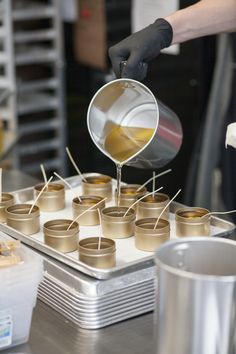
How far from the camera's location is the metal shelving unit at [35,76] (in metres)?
3.74

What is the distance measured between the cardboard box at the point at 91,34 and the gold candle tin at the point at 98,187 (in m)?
2.13

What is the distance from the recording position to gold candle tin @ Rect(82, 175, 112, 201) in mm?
1933

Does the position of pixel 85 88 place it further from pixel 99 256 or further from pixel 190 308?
pixel 190 308

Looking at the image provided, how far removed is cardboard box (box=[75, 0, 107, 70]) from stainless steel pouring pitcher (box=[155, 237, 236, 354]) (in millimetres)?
2953

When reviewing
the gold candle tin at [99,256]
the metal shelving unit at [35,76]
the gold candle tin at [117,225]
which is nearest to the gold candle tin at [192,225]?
the gold candle tin at [117,225]

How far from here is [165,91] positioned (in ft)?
12.1

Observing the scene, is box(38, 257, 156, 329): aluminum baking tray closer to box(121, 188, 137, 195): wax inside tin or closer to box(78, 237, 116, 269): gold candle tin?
box(78, 237, 116, 269): gold candle tin

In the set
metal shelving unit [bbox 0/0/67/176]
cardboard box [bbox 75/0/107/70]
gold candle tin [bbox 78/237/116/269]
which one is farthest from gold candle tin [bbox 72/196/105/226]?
cardboard box [bbox 75/0/107/70]

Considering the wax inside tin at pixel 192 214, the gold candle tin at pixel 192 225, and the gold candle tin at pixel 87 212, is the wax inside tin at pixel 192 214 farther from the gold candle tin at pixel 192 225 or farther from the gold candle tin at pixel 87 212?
the gold candle tin at pixel 87 212

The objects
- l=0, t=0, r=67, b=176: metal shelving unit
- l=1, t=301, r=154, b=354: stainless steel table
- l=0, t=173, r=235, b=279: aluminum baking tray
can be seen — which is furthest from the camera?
l=0, t=0, r=67, b=176: metal shelving unit

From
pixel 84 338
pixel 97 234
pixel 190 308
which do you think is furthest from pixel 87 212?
pixel 190 308

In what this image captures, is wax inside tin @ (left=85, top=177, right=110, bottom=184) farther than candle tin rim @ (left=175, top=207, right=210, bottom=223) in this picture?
Yes

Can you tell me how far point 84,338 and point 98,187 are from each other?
599 millimetres

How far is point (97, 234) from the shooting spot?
175 centimetres
